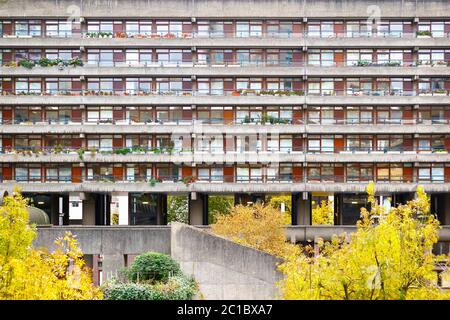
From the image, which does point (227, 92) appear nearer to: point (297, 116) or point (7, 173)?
point (297, 116)

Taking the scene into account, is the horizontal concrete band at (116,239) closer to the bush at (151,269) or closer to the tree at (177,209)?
the bush at (151,269)

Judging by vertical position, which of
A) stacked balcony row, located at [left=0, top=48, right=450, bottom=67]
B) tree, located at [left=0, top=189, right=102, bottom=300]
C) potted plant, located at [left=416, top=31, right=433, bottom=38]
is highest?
potted plant, located at [left=416, top=31, right=433, bottom=38]

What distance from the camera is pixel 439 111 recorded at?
2350 inches

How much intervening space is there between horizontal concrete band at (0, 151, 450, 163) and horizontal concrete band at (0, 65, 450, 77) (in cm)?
683

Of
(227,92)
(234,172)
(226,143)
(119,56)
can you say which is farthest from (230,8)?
(234,172)

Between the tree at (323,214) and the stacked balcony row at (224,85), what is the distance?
1339 centimetres

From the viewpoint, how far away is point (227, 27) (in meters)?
60.2

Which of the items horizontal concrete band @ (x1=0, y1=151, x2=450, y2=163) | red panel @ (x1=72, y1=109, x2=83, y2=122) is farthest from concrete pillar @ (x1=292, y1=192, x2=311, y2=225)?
red panel @ (x1=72, y1=109, x2=83, y2=122)

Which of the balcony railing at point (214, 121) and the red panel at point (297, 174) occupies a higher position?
the balcony railing at point (214, 121)

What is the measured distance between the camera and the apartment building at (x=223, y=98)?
5869 cm

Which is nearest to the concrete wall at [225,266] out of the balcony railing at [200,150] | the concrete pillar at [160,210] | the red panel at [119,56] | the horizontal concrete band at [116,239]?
the horizontal concrete band at [116,239]

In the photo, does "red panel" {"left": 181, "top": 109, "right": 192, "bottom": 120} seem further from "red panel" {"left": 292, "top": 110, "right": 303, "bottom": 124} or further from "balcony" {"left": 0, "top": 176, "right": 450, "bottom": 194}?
"red panel" {"left": 292, "top": 110, "right": 303, "bottom": 124}

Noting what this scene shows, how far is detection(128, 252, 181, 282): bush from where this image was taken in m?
31.5
